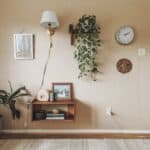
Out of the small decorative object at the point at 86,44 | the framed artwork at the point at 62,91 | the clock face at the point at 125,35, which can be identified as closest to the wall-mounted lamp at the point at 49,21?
the small decorative object at the point at 86,44

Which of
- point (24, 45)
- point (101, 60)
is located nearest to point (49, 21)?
point (24, 45)

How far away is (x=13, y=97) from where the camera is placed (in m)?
3.84

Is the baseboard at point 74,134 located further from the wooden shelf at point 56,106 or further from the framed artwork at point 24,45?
the framed artwork at point 24,45

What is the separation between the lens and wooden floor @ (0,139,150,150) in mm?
3416

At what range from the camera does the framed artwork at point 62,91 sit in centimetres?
388

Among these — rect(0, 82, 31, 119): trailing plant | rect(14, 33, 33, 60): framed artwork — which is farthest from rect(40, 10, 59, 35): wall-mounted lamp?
rect(0, 82, 31, 119): trailing plant

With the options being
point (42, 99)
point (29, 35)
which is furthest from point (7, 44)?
point (42, 99)

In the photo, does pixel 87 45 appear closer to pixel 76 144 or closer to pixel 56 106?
pixel 56 106

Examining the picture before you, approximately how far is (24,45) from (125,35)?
1.58 metres

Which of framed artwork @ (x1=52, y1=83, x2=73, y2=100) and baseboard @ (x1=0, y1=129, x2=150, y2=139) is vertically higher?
framed artwork @ (x1=52, y1=83, x2=73, y2=100)

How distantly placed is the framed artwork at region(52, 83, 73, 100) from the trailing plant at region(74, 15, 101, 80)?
0.88 feet

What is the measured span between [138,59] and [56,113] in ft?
5.05

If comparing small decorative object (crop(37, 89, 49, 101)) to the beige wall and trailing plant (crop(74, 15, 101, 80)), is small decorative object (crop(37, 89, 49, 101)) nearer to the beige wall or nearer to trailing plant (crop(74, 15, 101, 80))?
the beige wall

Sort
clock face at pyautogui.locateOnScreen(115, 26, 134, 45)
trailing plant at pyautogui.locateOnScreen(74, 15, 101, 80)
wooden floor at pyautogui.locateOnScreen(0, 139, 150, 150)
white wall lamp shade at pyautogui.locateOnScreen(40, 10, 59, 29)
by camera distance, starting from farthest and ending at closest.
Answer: clock face at pyautogui.locateOnScreen(115, 26, 134, 45)
trailing plant at pyautogui.locateOnScreen(74, 15, 101, 80)
white wall lamp shade at pyautogui.locateOnScreen(40, 10, 59, 29)
wooden floor at pyautogui.locateOnScreen(0, 139, 150, 150)
